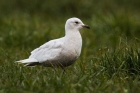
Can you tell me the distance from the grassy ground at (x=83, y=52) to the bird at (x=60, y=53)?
0.14m

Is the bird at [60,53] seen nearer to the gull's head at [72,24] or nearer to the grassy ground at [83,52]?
the gull's head at [72,24]

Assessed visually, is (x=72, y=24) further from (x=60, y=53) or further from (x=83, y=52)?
(x=83, y=52)

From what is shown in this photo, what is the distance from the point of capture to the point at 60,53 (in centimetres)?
803

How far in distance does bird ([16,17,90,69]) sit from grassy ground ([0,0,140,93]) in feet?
0.47

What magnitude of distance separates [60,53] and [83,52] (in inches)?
134

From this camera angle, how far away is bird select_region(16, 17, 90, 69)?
8.03 metres

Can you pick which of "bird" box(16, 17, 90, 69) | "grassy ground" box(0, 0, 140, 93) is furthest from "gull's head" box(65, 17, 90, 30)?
"grassy ground" box(0, 0, 140, 93)

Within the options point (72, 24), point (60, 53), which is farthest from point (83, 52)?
point (60, 53)

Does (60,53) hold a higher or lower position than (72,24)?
lower

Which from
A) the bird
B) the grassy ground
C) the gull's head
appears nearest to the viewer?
the grassy ground

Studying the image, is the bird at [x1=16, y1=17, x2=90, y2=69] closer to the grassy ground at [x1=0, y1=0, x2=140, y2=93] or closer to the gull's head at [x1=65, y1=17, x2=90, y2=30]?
the gull's head at [x1=65, y1=17, x2=90, y2=30]

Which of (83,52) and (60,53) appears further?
(83,52)

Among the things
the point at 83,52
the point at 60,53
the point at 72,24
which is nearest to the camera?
the point at 60,53

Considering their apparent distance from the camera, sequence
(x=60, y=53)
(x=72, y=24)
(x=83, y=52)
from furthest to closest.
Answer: (x=83, y=52)
(x=72, y=24)
(x=60, y=53)
